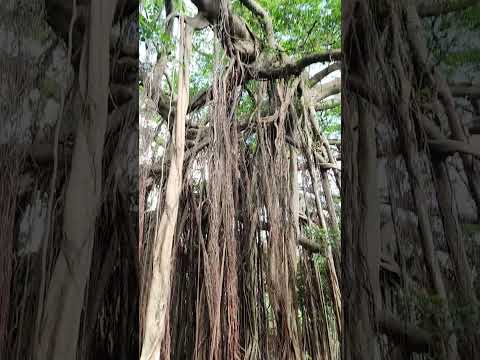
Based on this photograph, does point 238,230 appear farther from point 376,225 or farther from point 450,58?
point 450,58

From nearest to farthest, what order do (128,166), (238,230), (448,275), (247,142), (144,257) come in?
(448,275), (128,166), (144,257), (238,230), (247,142)

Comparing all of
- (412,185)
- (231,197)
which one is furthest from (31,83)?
(412,185)

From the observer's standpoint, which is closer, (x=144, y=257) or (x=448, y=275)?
(x=448, y=275)

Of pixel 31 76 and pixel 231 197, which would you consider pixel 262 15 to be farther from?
pixel 31 76

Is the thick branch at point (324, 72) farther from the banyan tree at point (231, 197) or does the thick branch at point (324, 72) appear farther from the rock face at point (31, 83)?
the rock face at point (31, 83)

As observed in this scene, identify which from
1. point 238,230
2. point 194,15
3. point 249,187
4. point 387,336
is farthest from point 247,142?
point 387,336

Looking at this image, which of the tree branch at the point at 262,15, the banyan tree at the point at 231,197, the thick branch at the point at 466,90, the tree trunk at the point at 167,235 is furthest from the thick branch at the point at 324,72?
the thick branch at the point at 466,90

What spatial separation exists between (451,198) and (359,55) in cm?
39

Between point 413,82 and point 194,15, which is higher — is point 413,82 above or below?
below

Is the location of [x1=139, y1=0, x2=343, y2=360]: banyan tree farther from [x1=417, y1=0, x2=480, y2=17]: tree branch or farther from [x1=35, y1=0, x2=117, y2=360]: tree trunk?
[x1=417, y1=0, x2=480, y2=17]: tree branch

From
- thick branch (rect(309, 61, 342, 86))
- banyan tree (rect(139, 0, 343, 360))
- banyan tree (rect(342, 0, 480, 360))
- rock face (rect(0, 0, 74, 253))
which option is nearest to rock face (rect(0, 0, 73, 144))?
rock face (rect(0, 0, 74, 253))

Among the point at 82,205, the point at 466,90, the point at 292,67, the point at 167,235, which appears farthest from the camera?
the point at 292,67

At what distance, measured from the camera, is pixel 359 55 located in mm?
1174

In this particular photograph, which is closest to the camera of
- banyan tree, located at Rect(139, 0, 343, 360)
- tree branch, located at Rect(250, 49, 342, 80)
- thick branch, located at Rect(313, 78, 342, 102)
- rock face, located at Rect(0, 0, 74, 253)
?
rock face, located at Rect(0, 0, 74, 253)
